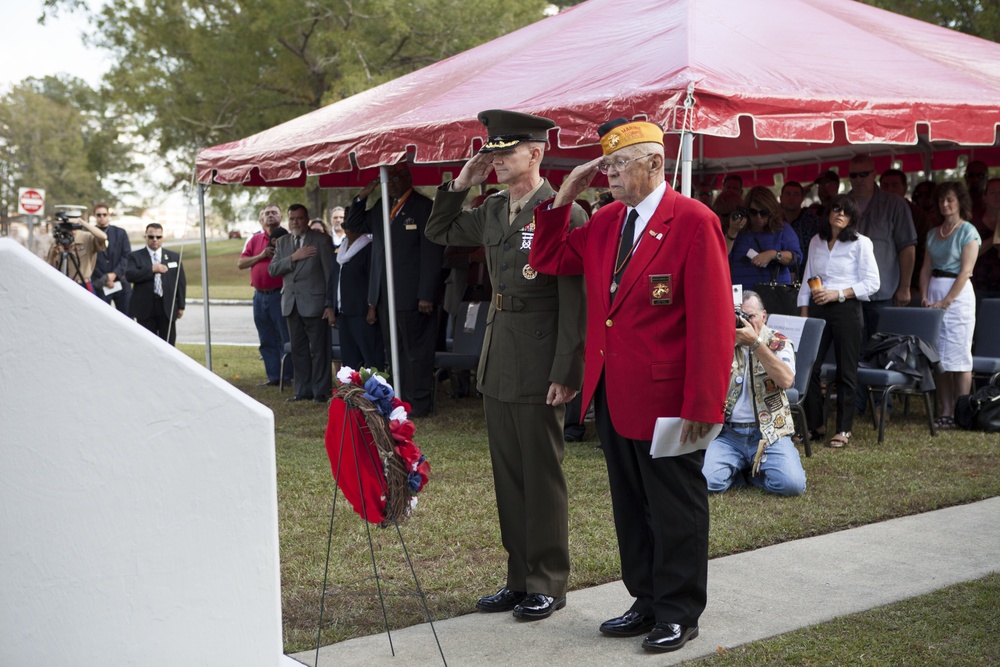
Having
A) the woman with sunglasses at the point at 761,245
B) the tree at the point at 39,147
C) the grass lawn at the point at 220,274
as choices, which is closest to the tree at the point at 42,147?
the tree at the point at 39,147

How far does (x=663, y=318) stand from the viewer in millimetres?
3818

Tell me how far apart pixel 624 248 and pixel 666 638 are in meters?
1.43

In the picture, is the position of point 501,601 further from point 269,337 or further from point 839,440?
point 269,337

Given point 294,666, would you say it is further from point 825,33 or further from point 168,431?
point 825,33

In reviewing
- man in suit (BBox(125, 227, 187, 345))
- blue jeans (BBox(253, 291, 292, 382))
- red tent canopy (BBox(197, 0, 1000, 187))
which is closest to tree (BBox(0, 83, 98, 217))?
man in suit (BBox(125, 227, 187, 345))

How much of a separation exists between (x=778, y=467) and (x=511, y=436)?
2.63 meters

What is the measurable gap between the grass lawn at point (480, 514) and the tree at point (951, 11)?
12748mm

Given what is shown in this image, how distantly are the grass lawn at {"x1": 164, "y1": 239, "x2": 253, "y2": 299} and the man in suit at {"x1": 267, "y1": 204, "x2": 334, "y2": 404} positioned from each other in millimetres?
15697

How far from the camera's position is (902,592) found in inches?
179

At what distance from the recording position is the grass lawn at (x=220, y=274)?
34.3 meters

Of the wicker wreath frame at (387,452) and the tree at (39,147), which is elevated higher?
the tree at (39,147)

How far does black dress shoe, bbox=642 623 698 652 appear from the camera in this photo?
151 inches

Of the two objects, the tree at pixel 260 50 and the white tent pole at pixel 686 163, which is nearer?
the white tent pole at pixel 686 163

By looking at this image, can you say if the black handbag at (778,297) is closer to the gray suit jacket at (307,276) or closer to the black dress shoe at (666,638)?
the gray suit jacket at (307,276)
